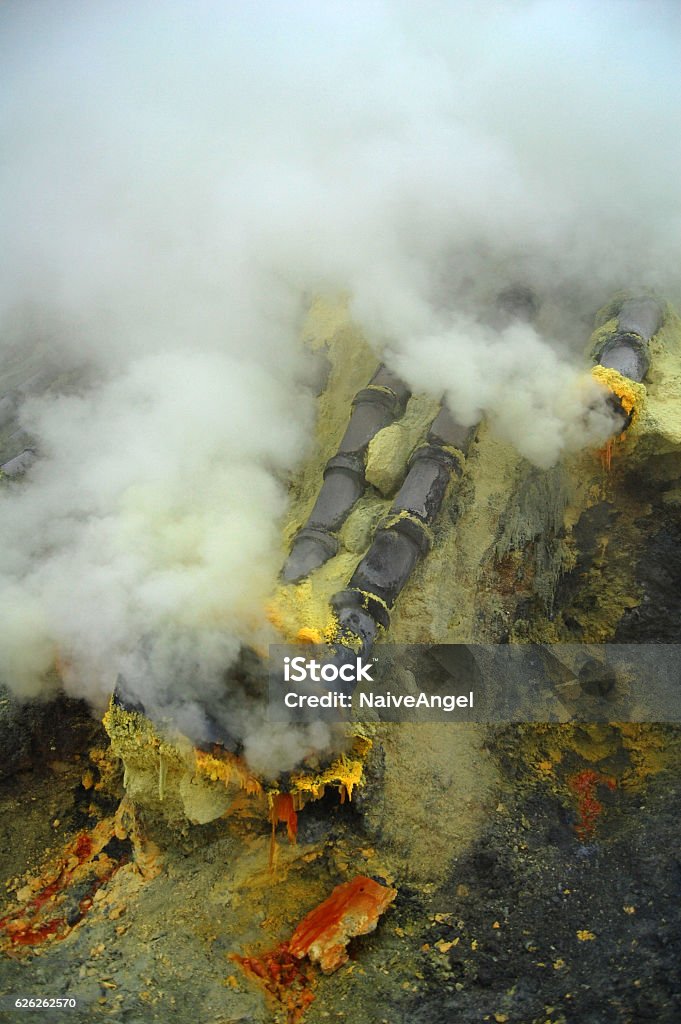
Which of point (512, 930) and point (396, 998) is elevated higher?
point (512, 930)

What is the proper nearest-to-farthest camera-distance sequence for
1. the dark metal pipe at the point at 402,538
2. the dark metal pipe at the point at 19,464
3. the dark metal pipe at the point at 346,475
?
the dark metal pipe at the point at 402,538 < the dark metal pipe at the point at 346,475 < the dark metal pipe at the point at 19,464

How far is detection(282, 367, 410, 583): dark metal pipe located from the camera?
5.12 metres

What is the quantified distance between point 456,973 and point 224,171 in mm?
6078

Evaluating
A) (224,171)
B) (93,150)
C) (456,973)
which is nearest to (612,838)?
(456,973)

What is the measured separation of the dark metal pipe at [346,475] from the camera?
201 inches

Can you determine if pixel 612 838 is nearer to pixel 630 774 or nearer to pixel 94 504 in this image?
pixel 630 774

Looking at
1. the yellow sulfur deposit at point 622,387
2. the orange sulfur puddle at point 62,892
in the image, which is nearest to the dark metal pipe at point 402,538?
the yellow sulfur deposit at point 622,387

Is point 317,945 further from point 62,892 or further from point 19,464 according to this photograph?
point 19,464

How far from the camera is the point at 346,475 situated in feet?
18.2

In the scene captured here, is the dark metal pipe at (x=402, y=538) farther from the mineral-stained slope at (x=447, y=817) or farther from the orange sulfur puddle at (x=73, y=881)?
the orange sulfur puddle at (x=73, y=881)

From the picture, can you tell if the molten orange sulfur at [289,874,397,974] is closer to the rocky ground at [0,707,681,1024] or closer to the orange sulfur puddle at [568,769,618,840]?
the rocky ground at [0,707,681,1024]

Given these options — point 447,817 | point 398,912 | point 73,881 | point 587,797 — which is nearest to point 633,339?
point 587,797

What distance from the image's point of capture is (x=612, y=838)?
462 cm

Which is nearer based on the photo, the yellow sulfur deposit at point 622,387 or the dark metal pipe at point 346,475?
the dark metal pipe at point 346,475
